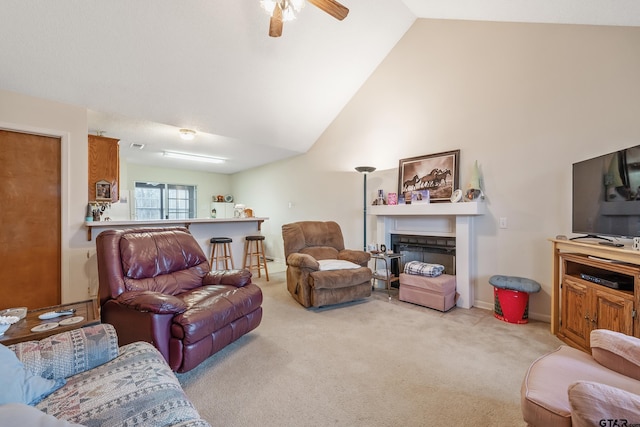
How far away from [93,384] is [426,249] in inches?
148

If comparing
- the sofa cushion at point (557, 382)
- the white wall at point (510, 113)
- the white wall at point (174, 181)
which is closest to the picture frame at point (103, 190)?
the white wall at point (174, 181)

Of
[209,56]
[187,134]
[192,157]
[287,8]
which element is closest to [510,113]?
[287,8]

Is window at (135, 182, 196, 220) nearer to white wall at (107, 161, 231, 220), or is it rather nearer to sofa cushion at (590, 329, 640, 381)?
white wall at (107, 161, 231, 220)

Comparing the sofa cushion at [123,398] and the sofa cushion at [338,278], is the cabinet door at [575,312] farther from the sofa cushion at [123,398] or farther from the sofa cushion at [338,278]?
the sofa cushion at [123,398]

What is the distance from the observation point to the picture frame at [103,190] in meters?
3.52

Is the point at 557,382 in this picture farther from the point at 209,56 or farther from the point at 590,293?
the point at 209,56

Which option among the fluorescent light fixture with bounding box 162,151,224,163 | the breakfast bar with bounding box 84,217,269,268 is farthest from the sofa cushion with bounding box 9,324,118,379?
the fluorescent light fixture with bounding box 162,151,224,163

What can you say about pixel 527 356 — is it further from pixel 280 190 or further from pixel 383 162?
pixel 280 190

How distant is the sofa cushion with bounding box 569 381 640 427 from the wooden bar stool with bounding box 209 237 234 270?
4196 mm

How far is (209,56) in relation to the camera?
3.14 m

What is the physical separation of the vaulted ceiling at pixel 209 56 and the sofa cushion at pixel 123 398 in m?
2.95

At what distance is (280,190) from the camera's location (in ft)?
20.7

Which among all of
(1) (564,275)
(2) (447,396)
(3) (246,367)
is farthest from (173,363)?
(1) (564,275)

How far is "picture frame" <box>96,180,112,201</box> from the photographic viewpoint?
139 inches
